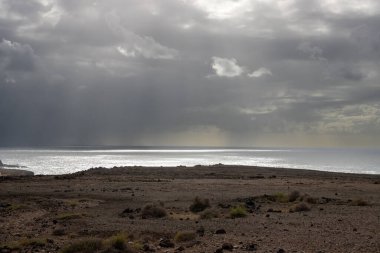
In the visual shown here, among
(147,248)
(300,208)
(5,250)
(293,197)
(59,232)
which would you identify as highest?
(293,197)

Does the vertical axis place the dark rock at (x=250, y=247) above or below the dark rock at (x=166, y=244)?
above

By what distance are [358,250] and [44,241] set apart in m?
11.4

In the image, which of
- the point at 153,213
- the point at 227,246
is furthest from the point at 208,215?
the point at 227,246

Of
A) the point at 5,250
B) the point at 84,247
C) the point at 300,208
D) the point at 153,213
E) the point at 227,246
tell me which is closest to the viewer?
the point at 84,247

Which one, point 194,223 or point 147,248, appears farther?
point 194,223

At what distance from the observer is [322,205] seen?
1177 inches

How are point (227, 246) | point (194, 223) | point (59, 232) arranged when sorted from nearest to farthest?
point (227, 246) < point (59, 232) < point (194, 223)

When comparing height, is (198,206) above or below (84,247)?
above

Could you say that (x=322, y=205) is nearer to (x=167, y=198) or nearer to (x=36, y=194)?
(x=167, y=198)

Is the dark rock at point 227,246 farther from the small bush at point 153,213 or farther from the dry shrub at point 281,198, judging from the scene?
the dry shrub at point 281,198

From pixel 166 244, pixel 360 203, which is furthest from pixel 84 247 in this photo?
pixel 360 203

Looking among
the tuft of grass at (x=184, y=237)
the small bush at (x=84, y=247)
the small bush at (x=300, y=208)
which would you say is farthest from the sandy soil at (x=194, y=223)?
the small bush at (x=84, y=247)

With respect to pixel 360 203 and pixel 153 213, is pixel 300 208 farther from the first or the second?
pixel 153 213

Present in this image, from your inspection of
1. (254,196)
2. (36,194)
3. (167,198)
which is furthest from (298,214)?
(36,194)
